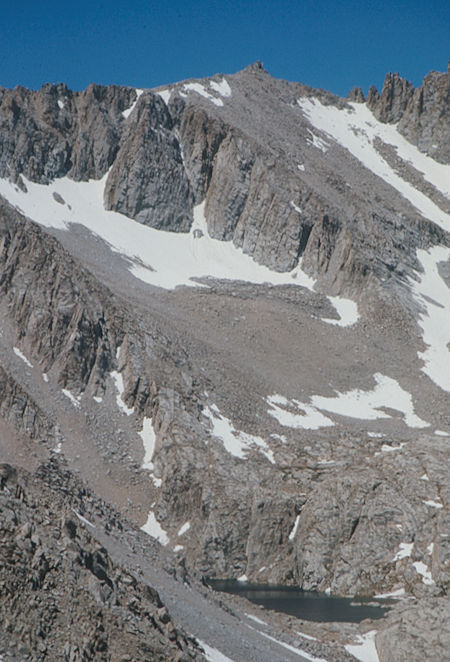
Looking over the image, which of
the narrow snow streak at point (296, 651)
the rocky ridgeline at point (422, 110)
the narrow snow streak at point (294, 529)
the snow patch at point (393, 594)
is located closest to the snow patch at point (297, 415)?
the narrow snow streak at point (294, 529)

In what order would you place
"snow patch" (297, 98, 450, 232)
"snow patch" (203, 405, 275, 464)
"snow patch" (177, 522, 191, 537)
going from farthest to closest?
1. "snow patch" (297, 98, 450, 232)
2. "snow patch" (203, 405, 275, 464)
3. "snow patch" (177, 522, 191, 537)

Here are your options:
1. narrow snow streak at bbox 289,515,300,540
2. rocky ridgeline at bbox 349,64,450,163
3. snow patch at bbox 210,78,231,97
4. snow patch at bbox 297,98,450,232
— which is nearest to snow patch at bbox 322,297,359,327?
snow patch at bbox 297,98,450,232

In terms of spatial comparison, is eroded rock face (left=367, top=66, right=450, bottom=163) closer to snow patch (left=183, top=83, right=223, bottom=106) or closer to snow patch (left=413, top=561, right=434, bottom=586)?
snow patch (left=183, top=83, right=223, bottom=106)

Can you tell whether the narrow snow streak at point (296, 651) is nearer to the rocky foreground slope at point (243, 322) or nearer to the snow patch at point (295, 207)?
the rocky foreground slope at point (243, 322)

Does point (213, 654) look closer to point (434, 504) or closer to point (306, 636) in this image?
point (306, 636)

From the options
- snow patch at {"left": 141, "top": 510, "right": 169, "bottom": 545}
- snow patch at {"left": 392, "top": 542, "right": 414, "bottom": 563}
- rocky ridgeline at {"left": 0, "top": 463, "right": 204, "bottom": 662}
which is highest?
rocky ridgeline at {"left": 0, "top": 463, "right": 204, "bottom": 662}

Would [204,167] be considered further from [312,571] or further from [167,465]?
[312,571]

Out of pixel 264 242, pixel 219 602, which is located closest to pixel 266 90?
pixel 264 242
